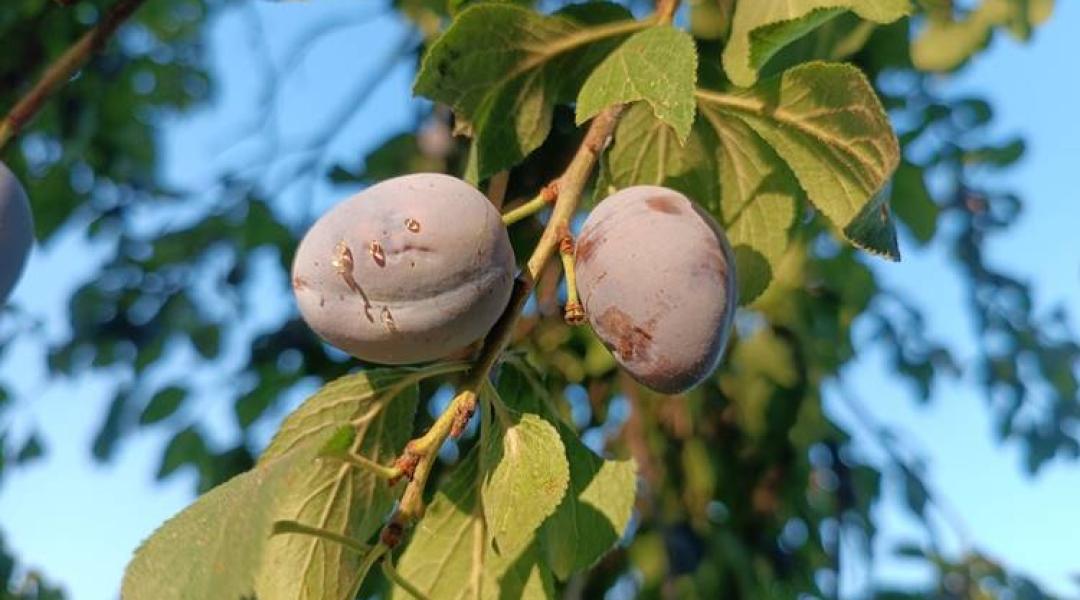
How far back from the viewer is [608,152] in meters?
0.98

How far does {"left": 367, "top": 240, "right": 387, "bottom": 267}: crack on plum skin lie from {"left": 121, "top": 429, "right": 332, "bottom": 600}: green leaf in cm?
11

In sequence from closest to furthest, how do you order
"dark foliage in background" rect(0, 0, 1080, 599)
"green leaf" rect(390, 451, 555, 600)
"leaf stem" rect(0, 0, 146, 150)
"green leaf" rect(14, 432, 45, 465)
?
"green leaf" rect(390, 451, 555, 600), "leaf stem" rect(0, 0, 146, 150), "dark foliage in background" rect(0, 0, 1080, 599), "green leaf" rect(14, 432, 45, 465)

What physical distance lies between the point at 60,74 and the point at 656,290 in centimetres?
61

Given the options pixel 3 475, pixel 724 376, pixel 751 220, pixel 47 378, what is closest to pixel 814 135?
pixel 751 220

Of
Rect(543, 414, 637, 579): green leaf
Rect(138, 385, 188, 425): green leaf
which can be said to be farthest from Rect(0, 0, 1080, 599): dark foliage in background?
Rect(543, 414, 637, 579): green leaf

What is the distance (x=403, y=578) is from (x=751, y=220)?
0.40 m

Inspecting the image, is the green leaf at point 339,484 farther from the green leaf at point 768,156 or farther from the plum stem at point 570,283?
the green leaf at point 768,156

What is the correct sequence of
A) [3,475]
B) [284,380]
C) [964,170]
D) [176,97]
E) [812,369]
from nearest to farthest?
[284,380] < [812,369] < [964,170] < [3,475] < [176,97]

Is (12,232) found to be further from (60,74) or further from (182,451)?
(182,451)

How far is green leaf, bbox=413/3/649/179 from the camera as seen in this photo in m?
0.88

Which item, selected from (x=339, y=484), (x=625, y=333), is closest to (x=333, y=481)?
(x=339, y=484)

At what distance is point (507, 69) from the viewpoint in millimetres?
939

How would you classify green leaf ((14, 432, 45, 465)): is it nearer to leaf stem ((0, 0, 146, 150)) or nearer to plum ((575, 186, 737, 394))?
leaf stem ((0, 0, 146, 150))

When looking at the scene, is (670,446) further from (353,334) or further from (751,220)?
(353,334)
